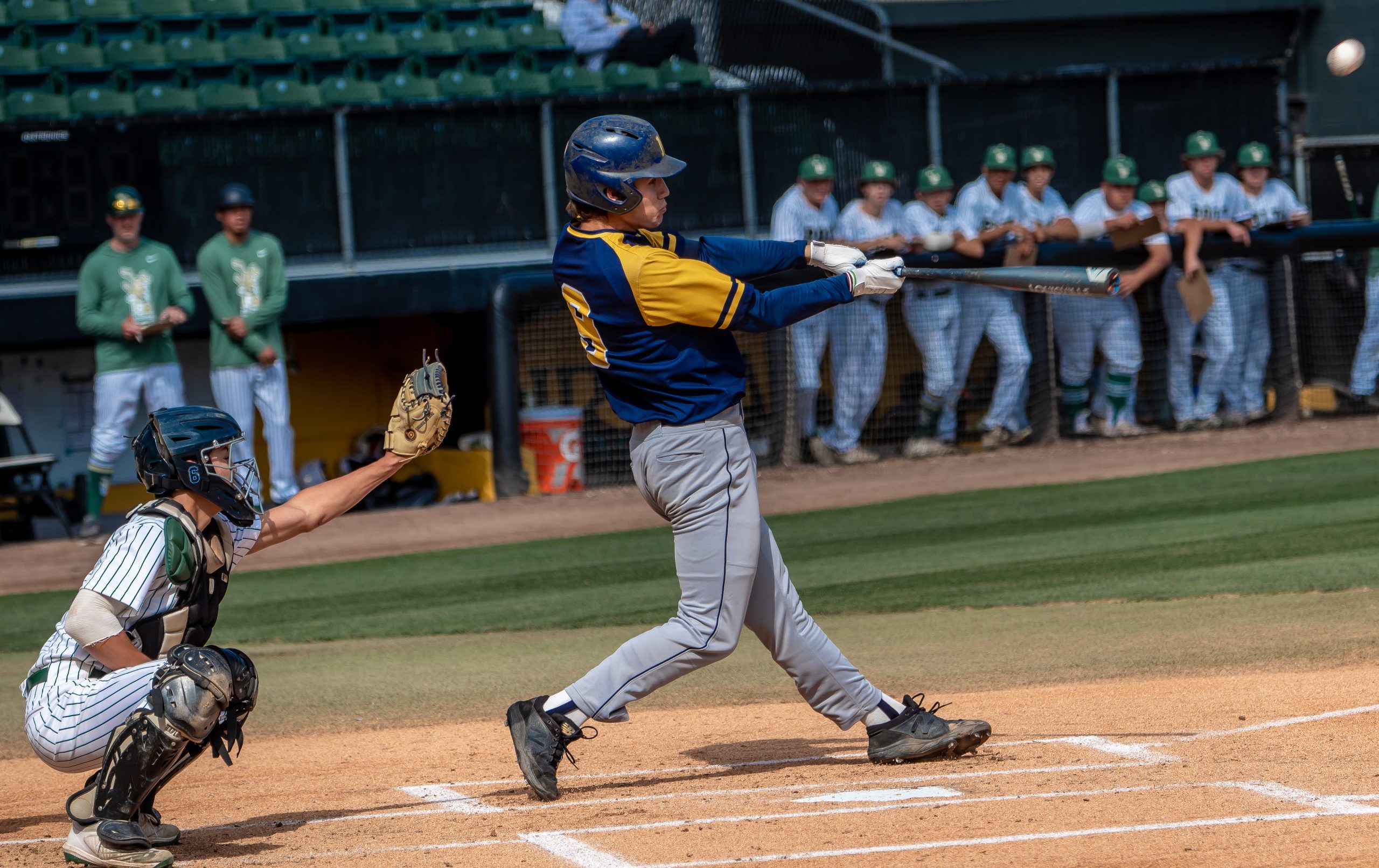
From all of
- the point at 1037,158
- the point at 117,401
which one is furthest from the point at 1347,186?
the point at 117,401

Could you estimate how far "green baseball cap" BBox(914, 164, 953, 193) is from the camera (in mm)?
12039

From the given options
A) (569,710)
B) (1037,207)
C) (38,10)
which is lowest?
(569,710)

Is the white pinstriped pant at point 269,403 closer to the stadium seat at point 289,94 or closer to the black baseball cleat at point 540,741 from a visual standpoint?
the stadium seat at point 289,94

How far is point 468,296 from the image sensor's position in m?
12.3

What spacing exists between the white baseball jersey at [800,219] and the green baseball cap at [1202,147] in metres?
2.99

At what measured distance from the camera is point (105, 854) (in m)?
3.82

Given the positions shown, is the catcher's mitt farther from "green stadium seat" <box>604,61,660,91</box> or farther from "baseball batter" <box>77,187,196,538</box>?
"green stadium seat" <box>604,61,660,91</box>

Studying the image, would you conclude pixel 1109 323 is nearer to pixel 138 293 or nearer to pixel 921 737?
pixel 138 293

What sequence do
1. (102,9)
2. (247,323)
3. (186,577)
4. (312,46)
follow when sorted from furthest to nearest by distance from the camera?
1. (102,9)
2. (312,46)
3. (247,323)
4. (186,577)

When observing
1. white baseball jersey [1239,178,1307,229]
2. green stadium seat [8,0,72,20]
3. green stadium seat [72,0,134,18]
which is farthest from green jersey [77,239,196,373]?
white baseball jersey [1239,178,1307,229]

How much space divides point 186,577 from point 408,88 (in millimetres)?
10206

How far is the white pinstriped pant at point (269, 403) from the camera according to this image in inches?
429

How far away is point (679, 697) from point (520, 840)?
2.37 m

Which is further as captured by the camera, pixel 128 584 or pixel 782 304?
pixel 782 304
